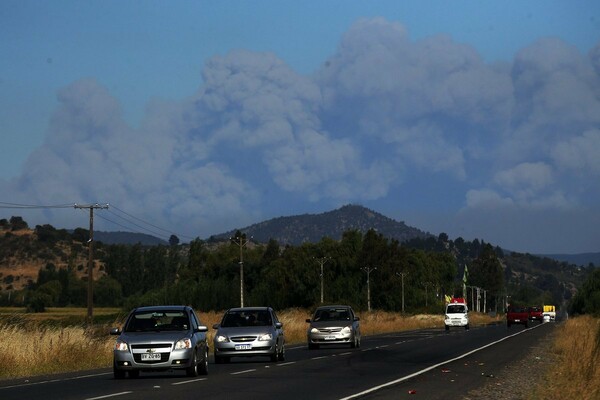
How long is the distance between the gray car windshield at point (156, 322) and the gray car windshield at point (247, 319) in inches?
299

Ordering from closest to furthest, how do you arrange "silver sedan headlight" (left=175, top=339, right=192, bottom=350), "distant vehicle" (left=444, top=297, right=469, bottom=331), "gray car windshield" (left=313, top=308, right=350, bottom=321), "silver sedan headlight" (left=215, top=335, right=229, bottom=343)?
"silver sedan headlight" (left=175, top=339, right=192, bottom=350)
"silver sedan headlight" (left=215, top=335, right=229, bottom=343)
"gray car windshield" (left=313, top=308, right=350, bottom=321)
"distant vehicle" (left=444, top=297, right=469, bottom=331)

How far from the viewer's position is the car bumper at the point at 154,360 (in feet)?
88.2

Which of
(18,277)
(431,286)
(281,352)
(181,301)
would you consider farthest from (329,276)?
(281,352)

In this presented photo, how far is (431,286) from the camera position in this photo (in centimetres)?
18550

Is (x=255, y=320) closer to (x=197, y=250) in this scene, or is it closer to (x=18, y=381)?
(x=18, y=381)

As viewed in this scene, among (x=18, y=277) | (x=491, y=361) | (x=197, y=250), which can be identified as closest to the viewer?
(x=491, y=361)

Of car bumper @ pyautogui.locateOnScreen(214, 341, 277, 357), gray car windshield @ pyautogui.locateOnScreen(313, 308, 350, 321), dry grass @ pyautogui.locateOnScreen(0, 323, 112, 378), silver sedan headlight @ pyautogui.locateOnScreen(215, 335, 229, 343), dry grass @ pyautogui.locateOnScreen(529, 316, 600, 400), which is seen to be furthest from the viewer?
gray car windshield @ pyautogui.locateOnScreen(313, 308, 350, 321)

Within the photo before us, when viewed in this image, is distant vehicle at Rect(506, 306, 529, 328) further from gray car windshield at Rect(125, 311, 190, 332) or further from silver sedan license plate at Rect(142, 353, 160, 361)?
silver sedan license plate at Rect(142, 353, 160, 361)

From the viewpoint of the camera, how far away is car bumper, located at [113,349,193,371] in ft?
88.2

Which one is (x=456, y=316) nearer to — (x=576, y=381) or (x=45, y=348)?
(x=45, y=348)

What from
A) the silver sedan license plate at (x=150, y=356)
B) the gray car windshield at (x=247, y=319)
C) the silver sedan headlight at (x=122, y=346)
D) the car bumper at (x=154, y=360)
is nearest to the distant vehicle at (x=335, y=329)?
the gray car windshield at (x=247, y=319)

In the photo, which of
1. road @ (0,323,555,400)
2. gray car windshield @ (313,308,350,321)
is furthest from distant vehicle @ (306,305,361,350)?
road @ (0,323,555,400)

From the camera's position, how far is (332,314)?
1890 inches

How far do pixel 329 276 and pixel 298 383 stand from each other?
12317 centimetres
